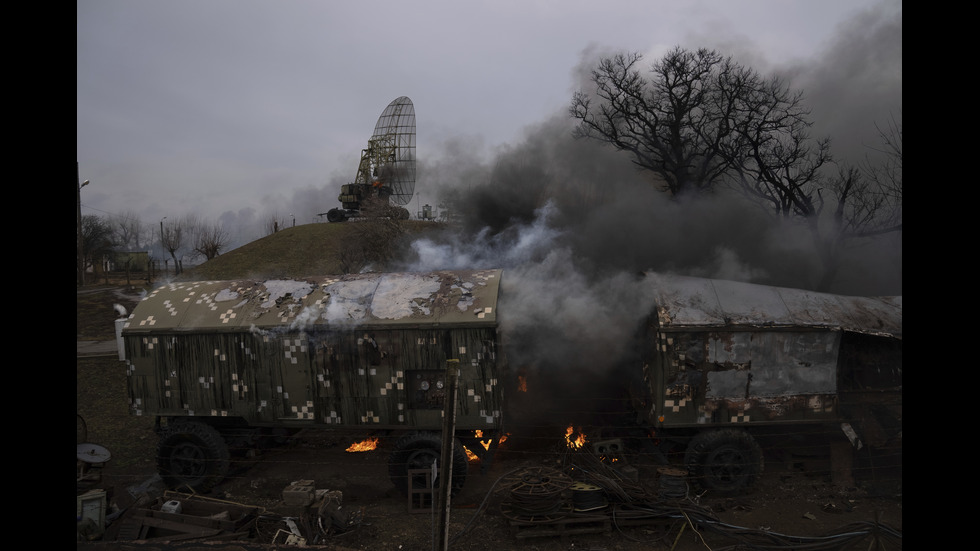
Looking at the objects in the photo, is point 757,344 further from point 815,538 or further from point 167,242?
point 167,242

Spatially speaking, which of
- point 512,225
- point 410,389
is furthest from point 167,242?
point 410,389

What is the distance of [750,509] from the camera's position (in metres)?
8.40

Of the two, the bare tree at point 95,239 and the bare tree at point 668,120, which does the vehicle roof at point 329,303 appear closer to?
the bare tree at point 668,120

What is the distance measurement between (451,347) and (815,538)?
6203mm

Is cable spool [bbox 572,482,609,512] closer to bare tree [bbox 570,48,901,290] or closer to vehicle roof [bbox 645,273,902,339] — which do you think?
vehicle roof [bbox 645,273,902,339]

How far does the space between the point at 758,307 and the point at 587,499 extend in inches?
183

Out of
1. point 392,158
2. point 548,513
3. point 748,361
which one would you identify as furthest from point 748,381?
point 392,158

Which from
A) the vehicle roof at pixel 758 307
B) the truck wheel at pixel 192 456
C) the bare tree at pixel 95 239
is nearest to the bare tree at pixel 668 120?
the vehicle roof at pixel 758 307

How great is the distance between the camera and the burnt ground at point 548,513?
7.30 meters

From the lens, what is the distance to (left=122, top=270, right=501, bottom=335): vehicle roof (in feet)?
29.3

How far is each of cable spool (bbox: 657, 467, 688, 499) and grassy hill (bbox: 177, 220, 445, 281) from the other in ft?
87.5

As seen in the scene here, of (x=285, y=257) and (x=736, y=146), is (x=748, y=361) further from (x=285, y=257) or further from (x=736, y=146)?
(x=285, y=257)

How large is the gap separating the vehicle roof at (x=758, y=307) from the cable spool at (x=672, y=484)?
8.09 feet

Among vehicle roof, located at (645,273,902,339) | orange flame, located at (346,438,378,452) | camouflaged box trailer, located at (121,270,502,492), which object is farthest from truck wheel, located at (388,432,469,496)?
vehicle roof, located at (645,273,902,339)
